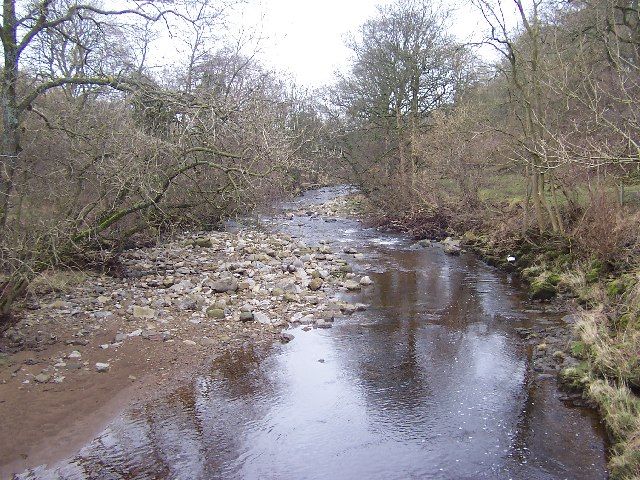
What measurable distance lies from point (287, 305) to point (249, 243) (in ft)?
19.8

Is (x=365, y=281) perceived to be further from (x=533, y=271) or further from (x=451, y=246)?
(x=451, y=246)

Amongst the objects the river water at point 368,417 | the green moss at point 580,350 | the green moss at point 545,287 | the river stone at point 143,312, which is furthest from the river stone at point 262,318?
the green moss at point 545,287

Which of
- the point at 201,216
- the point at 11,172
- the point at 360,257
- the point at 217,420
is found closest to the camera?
the point at 217,420

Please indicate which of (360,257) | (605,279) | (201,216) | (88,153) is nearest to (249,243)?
(201,216)

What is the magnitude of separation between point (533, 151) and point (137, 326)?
744 cm

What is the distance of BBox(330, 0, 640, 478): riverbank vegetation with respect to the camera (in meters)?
7.62

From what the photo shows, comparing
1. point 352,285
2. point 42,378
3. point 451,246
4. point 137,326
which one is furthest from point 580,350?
point 451,246

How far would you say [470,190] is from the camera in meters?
18.8

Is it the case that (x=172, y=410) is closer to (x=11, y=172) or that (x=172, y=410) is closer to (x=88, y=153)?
(x=11, y=172)

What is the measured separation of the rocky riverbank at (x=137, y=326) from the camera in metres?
6.17

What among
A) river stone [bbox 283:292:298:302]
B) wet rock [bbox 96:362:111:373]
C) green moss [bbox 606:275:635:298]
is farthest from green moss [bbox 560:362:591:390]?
wet rock [bbox 96:362:111:373]

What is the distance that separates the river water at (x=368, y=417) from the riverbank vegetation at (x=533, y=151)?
0.79 metres

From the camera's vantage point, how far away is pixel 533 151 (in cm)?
895

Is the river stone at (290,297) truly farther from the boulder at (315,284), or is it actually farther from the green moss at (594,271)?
the green moss at (594,271)
